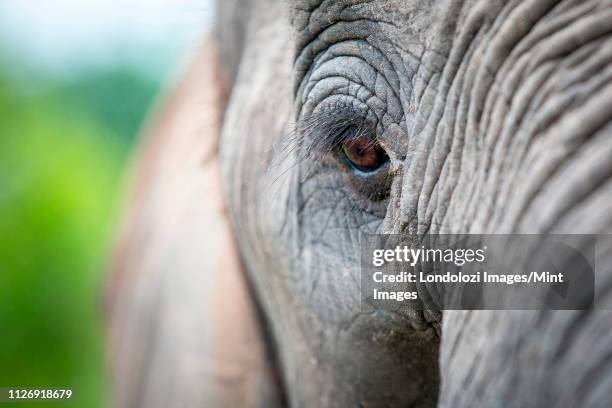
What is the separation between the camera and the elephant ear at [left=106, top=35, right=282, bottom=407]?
2.23 meters

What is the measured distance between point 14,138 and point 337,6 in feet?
22.9

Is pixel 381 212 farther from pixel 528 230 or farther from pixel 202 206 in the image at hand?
pixel 202 206

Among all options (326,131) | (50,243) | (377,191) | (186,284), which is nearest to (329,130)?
(326,131)

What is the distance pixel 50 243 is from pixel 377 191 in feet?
20.3

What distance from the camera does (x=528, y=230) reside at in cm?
101

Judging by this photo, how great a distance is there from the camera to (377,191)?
143 cm

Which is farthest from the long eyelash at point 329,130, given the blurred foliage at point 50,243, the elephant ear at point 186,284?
the blurred foliage at point 50,243

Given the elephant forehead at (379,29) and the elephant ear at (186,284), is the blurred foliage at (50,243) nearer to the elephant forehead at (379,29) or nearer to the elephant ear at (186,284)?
the elephant ear at (186,284)

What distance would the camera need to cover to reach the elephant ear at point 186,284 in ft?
7.32

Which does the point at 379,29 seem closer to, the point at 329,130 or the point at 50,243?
the point at 329,130

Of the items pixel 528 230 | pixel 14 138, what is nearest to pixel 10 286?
pixel 14 138

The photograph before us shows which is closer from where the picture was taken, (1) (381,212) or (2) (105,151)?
(1) (381,212)

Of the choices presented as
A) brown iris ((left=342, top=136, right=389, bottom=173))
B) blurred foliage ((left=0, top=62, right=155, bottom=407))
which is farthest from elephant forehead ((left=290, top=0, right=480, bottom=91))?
blurred foliage ((left=0, top=62, right=155, bottom=407))

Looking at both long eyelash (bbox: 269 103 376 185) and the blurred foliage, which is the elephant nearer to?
long eyelash (bbox: 269 103 376 185)
